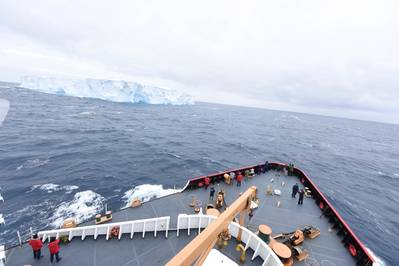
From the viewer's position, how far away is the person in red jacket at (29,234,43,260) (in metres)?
9.70

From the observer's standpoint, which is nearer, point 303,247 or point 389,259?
point 303,247

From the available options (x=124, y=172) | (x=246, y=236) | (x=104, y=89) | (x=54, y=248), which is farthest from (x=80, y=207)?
(x=104, y=89)

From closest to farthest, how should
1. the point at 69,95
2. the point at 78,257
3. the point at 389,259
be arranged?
1. the point at 78,257
2. the point at 389,259
3. the point at 69,95

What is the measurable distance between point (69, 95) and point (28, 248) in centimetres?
17839

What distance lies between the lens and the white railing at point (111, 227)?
1155 centimetres

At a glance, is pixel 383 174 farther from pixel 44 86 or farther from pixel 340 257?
pixel 44 86

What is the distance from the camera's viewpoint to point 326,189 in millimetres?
36156

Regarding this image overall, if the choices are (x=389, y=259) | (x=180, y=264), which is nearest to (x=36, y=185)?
(x=180, y=264)

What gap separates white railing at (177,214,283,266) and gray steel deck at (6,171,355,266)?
374 mm

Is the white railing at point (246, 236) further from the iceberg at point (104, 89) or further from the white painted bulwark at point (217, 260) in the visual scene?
the iceberg at point (104, 89)

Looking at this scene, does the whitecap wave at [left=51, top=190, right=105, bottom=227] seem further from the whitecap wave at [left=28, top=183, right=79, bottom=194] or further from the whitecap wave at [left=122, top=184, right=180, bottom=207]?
the whitecap wave at [left=122, top=184, right=180, bottom=207]

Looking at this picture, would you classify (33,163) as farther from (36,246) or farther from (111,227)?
(111,227)

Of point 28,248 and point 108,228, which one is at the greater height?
point 108,228

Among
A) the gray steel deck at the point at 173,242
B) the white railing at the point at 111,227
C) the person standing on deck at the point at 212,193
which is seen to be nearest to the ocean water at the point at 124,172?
the white railing at the point at 111,227
